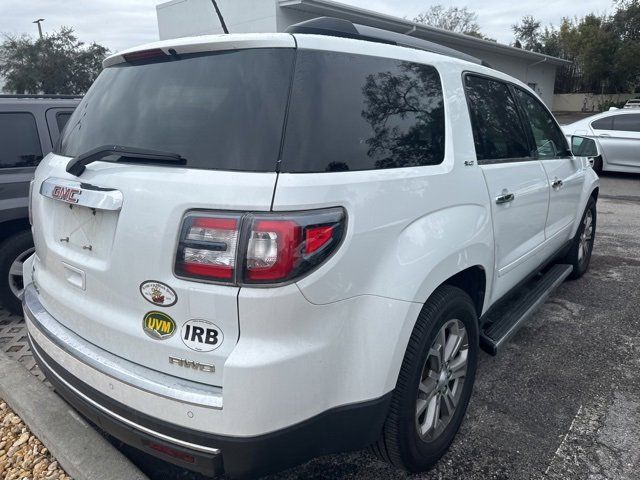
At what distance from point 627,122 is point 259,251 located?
11692 millimetres

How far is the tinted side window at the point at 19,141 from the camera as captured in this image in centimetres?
402

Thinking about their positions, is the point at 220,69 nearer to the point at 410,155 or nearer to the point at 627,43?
the point at 410,155

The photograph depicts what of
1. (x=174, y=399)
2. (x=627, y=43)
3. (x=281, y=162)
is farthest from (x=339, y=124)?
(x=627, y=43)

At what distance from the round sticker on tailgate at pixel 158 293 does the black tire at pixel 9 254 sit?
2.85 m

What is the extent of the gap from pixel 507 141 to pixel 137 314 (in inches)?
91.6

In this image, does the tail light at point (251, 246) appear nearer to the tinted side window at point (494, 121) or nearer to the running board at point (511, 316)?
the tinted side window at point (494, 121)

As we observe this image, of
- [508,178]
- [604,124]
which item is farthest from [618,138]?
[508,178]

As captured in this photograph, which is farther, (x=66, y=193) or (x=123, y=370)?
(x=66, y=193)

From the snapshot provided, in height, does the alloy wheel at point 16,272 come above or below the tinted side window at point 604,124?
below

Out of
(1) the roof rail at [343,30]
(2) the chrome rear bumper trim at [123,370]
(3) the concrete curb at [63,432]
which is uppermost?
(1) the roof rail at [343,30]

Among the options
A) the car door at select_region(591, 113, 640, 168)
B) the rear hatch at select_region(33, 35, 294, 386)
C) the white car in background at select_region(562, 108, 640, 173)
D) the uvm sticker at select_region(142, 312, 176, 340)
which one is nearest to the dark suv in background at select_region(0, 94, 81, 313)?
the rear hatch at select_region(33, 35, 294, 386)

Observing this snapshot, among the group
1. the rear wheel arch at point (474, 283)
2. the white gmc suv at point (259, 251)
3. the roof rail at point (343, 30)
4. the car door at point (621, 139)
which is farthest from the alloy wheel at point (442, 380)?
the car door at point (621, 139)

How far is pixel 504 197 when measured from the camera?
2721 mm

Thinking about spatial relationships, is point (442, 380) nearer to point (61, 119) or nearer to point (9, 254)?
point (9, 254)
